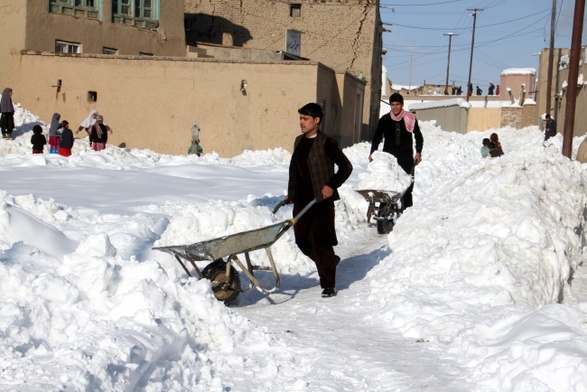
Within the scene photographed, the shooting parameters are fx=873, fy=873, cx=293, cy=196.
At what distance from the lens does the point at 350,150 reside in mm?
27922

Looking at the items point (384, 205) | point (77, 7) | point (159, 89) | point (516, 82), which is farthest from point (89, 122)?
point (516, 82)

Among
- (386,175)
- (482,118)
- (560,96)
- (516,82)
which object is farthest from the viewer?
(516,82)

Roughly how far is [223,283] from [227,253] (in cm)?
40

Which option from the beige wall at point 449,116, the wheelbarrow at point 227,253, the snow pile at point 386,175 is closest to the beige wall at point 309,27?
the beige wall at point 449,116

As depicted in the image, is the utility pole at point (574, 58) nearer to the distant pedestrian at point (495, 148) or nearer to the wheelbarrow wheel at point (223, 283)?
the distant pedestrian at point (495, 148)

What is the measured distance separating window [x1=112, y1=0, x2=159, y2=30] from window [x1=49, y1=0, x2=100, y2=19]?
0.87 meters

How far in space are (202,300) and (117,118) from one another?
78.5ft

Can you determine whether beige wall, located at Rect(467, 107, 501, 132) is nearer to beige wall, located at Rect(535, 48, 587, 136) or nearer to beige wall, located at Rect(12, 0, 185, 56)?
beige wall, located at Rect(535, 48, 587, 136)

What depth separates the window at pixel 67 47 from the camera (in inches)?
1203

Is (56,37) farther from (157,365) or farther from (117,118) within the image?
(157,365)

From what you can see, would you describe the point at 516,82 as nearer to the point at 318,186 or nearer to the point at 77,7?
the point at 77,7

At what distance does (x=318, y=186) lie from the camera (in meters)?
7.97

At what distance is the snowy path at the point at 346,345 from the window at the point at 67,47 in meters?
24.2

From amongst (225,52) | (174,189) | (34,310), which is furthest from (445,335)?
(225,52)
